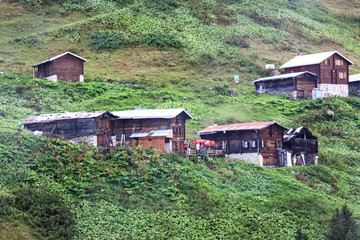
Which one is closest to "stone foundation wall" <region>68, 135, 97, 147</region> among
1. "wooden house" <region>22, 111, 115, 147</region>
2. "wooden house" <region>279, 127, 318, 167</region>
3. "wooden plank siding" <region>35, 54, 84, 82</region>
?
"wooden house" <region>22, 111, 115, 147</region>

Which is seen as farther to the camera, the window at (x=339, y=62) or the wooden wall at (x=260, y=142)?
the window at (x=339, y=62)

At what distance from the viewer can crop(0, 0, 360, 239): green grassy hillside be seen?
3075cm

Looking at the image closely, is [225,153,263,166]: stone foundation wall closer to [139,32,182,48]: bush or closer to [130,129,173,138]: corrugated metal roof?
[130,129,173,138]: corrugated metal roof

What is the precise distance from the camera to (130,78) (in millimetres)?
72250

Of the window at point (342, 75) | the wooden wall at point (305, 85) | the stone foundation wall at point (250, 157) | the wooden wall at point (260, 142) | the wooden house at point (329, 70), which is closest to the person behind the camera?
the stone foundation wall at point (250, 157)

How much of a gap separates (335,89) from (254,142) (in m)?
31.2

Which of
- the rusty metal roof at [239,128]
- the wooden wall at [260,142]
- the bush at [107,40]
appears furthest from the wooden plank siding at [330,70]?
the bush at [107,40]

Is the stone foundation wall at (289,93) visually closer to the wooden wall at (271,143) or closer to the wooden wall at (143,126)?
the wooden wall at (271,143)

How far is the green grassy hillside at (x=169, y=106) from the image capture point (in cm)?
3075

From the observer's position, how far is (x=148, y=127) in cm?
4559

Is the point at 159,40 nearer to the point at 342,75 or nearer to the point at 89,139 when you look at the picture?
the point at 342,75

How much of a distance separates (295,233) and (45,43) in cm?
6288

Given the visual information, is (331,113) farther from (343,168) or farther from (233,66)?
(233,66)

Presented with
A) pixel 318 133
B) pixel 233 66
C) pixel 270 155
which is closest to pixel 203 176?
pixel 270 155
